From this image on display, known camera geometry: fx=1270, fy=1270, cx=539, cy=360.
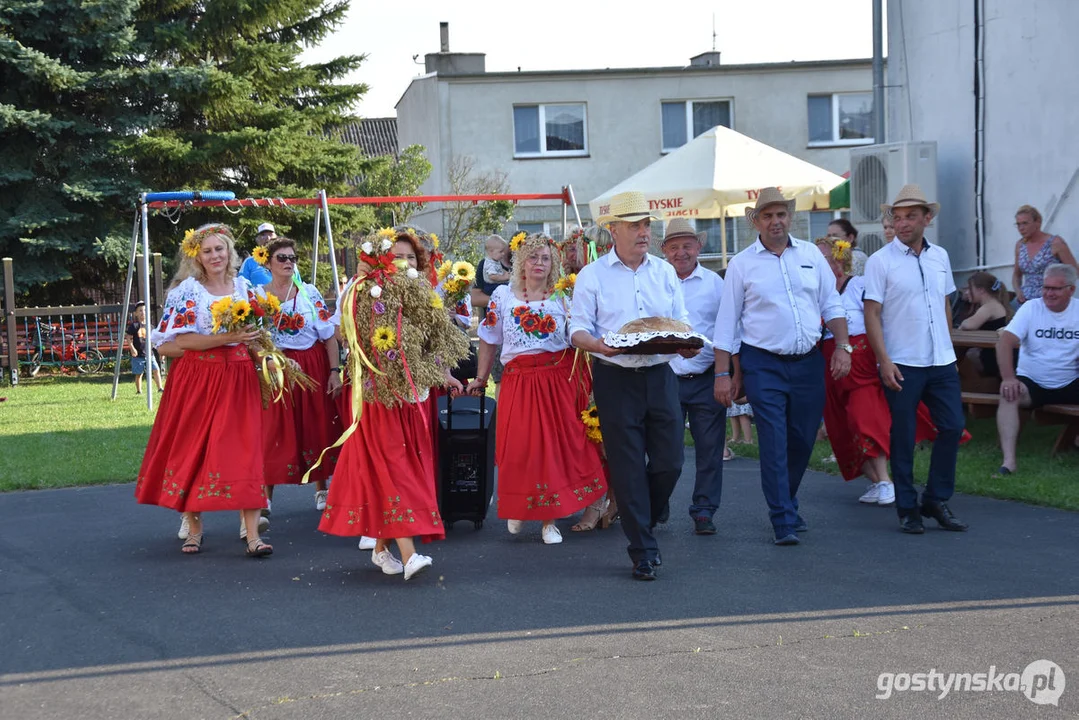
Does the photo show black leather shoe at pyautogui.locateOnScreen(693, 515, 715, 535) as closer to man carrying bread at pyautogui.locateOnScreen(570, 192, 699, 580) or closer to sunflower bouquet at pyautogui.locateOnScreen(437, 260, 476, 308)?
man carrying bread at pyautogui.locateOnScreen(570, 192, 699, 580)

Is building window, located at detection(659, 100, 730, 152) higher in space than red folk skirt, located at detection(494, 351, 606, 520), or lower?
higher

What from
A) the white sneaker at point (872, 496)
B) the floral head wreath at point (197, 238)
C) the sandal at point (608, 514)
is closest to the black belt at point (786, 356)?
the sandal at point (608, 514)

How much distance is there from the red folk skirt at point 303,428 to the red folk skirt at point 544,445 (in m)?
1.52

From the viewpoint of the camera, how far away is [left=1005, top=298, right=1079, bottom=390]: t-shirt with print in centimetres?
1052

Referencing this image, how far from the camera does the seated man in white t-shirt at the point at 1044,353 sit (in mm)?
10414

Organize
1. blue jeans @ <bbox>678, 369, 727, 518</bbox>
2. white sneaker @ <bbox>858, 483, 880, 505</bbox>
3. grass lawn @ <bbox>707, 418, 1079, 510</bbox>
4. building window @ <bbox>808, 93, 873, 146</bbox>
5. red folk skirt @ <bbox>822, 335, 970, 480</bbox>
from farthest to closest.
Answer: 1. building window @ <bbox>808, 93, 873, 146</bbox>
2. red folk skirt @ <bbox>822, 335, 970, 480</bbox>
3. white sneaker @ <bbox>858, 483, 880, 505</bbox>
4. grass lawn @ <bbox>707, 418, 1079, 510</bbox>
5. blue jeans @ <bbox>678, 369, 727, 518</bbox>

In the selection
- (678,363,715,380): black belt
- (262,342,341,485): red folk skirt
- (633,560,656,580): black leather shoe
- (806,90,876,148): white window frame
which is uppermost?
(806,90,876,148): white window frame

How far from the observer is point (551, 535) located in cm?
823

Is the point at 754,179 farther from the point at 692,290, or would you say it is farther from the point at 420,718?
the point at 420,718

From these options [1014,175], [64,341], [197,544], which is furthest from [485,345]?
[64,341]

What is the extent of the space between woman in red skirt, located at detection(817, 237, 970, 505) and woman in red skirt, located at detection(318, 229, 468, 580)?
3.49 meters

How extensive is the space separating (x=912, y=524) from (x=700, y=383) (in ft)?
5.52

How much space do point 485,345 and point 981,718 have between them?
4.66m

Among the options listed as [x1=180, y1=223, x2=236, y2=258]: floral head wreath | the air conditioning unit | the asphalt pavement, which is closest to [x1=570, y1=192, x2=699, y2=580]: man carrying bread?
the asphalt pavement
